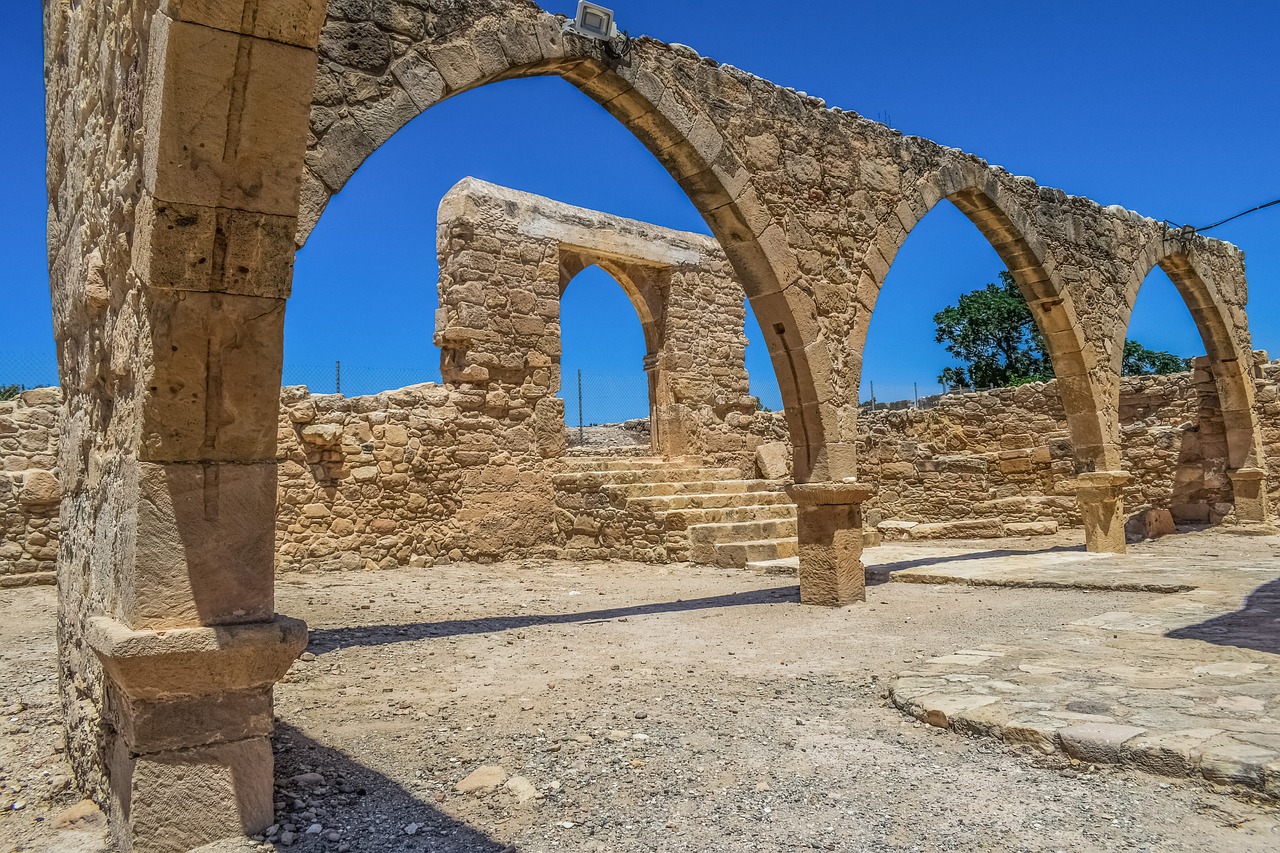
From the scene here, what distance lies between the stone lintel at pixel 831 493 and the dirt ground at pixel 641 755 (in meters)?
1.01

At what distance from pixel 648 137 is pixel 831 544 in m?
3.17

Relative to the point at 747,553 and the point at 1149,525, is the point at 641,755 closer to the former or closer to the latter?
the point at 747,553

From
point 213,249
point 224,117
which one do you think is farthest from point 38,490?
point 224,117

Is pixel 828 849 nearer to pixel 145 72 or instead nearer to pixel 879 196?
pixel 145 72

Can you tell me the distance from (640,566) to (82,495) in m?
A: 6.36

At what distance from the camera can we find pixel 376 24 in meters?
4.67

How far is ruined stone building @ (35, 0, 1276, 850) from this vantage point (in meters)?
2.30

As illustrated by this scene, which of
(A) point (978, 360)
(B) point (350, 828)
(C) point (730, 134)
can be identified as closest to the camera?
(B) point (350, 828)

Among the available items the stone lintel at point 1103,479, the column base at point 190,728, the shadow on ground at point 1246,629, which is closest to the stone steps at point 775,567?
the stone lintel at point 1103,479

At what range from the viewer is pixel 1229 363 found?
11320 millimetres

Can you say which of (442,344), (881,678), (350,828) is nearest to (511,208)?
(442,344)

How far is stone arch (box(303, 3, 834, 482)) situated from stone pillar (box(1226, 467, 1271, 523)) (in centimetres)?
744

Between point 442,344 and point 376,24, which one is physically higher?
point 376,24

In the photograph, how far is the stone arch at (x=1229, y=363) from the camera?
36.1 feet
